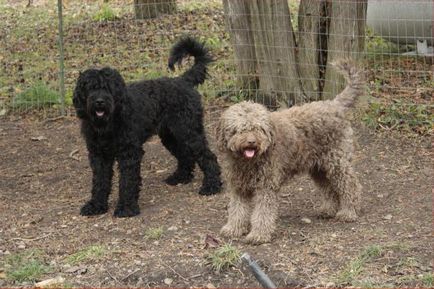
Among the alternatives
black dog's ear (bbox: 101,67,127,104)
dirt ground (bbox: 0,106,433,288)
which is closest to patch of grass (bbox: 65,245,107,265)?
dirt ground (bbox: 0,106,433,288)

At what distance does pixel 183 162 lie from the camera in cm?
755

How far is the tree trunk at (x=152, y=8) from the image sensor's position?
39.5ft

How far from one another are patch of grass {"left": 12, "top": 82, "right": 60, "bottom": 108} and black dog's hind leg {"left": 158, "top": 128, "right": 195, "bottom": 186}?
297cm

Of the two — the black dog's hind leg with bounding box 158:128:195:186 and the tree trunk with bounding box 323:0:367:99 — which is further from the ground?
the tree trunk with bounding box 323:0:367:99

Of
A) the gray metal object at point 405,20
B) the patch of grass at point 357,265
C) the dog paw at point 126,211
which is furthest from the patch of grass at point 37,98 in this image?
the patch of grass at point 357,265

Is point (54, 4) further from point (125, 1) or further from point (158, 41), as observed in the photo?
point (158, 41)

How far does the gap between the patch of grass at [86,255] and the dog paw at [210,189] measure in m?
1.58

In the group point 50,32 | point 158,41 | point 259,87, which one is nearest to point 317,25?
point 259,87

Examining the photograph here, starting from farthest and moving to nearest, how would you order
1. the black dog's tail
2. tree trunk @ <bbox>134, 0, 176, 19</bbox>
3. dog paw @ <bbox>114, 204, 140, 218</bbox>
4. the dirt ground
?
tree trunk @ <bbox>134, 0, 176, 19</bbox>, the black dog's tail, dog paw @ <bbox>114, 204, 140, 218</bbox>, the dirt ground

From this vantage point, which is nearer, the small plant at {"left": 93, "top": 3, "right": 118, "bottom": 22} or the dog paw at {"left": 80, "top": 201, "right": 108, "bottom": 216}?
the dog paw at {"left": 80, "top": 201, "right": 108, "bottom": 216}

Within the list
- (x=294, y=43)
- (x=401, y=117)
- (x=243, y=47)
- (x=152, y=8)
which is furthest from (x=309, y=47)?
(x=152, y=8)

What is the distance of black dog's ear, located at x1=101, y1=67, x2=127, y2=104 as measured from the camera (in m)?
6.38

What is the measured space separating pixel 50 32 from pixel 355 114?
5.90m

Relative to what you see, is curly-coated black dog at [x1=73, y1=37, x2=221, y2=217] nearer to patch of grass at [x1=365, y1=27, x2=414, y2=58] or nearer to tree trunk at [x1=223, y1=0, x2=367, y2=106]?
tree trunk at [x1=223, y1=0, x2=367, y2=106]
